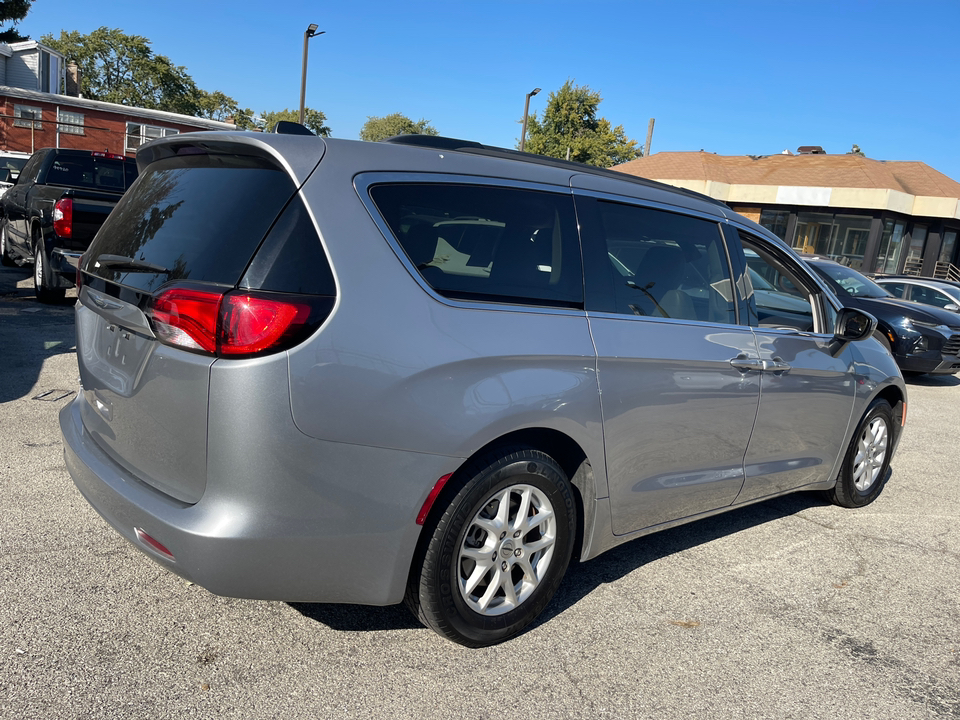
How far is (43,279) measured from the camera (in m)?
9.35

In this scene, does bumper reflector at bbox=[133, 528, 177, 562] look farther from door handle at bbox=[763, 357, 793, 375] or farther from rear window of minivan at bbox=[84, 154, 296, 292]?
door handle at bbox=[763, 357, 793, 375]

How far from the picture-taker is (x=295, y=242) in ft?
7.98

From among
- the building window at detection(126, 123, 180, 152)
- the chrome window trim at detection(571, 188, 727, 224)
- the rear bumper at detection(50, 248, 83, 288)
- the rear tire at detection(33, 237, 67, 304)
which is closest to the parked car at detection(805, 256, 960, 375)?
the chrome window trim at detection(571, 188, 727, 224)

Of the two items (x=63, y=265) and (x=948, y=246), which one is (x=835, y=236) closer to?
(x=948, y=246)

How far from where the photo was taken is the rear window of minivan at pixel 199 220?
2.48 metres

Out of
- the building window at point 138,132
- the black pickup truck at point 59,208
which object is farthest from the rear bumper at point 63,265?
the building window at point 138,132

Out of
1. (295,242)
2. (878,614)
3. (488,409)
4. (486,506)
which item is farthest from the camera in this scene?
(878,614)

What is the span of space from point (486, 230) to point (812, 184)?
35.6 meters

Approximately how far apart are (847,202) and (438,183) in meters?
34.3

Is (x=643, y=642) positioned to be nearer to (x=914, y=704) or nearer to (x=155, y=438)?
(x=914, y=704)

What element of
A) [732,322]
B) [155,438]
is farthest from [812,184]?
[155,438]

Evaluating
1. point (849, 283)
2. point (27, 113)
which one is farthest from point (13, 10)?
point (849, 283)

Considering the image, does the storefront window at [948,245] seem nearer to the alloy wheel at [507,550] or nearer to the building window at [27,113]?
the alloy wheel at [507,550]

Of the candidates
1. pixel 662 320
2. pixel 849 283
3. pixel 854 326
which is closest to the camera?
pixel 662 320
